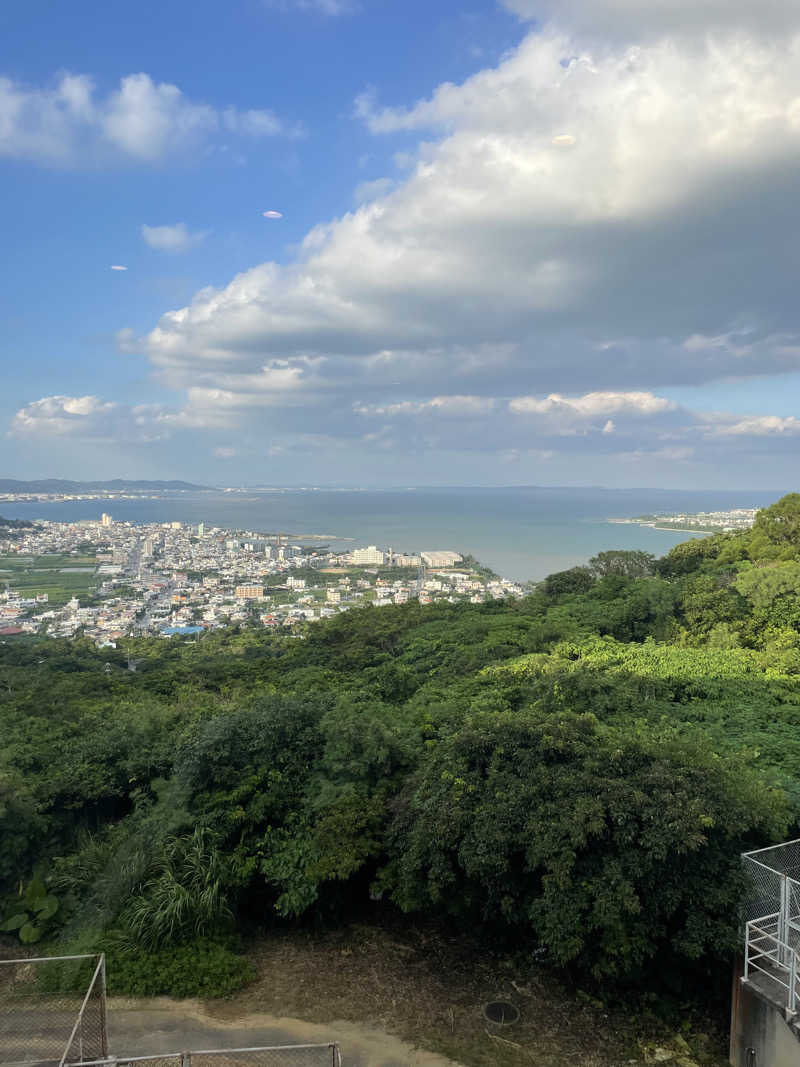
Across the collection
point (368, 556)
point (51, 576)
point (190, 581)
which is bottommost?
point (51, 576)

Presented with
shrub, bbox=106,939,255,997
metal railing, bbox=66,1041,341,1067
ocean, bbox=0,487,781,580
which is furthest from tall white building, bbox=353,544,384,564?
metal railing, bbox=66,1041,341,1067

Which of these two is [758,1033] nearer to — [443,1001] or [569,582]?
[443,1001]

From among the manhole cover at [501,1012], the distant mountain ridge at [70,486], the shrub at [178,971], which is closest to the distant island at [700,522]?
the manhole cover at [501,1012]

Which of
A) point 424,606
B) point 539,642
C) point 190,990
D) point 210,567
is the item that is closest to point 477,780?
point 190,990

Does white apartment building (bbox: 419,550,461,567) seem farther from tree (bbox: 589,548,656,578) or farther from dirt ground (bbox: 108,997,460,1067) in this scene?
dirt ground (bbox: 108,997,460,1067)

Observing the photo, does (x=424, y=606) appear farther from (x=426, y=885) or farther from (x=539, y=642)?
(x=426, y=885)

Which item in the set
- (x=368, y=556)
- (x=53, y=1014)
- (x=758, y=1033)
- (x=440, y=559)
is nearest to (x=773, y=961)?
(x=758, y=1033)
